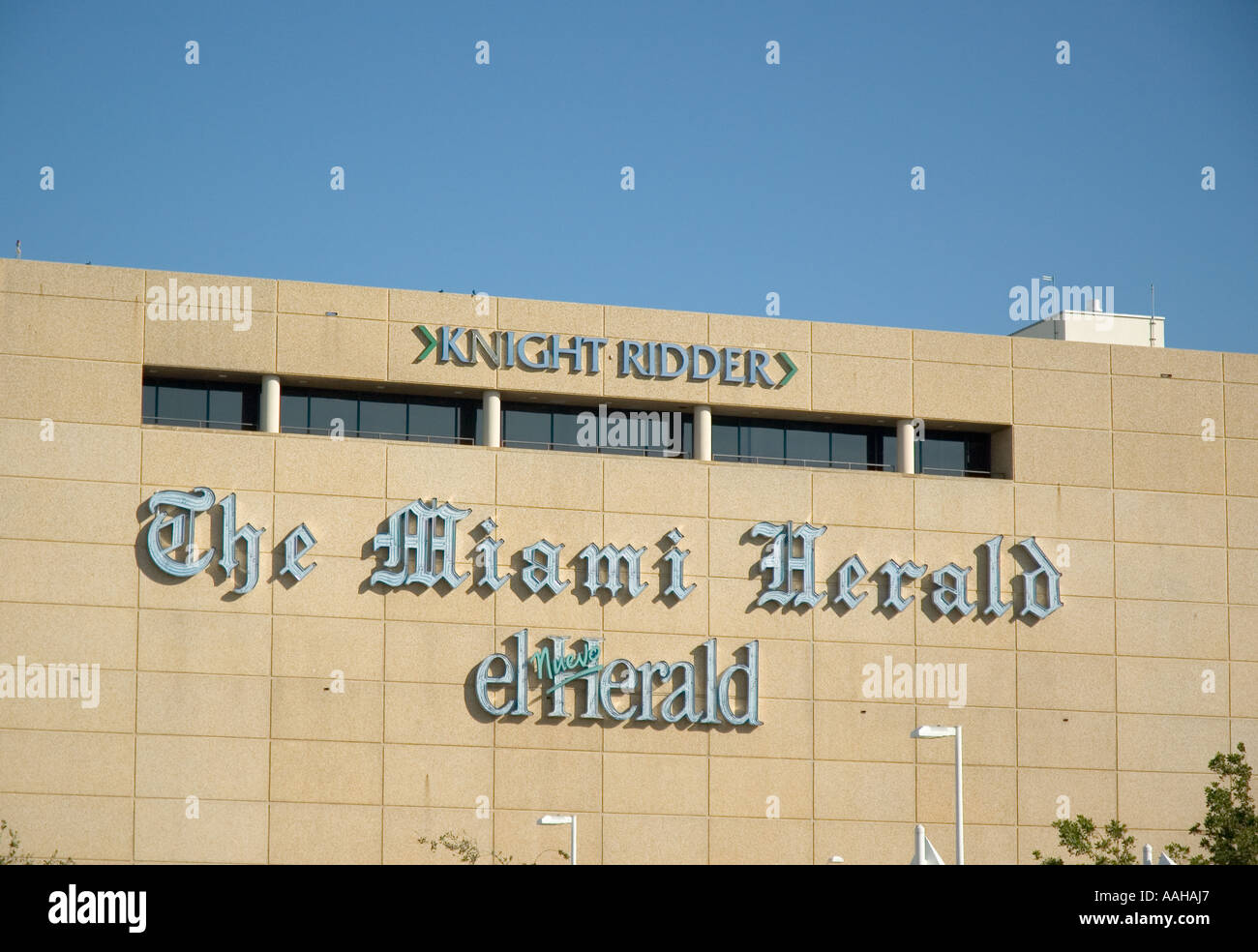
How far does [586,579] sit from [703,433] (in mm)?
5599

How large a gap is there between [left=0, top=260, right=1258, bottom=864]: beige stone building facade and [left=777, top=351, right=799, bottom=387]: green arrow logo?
0.09 m

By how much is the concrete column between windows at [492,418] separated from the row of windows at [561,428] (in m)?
0.48

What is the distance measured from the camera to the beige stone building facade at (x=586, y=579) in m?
42.1

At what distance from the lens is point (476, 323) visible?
45.6 meters

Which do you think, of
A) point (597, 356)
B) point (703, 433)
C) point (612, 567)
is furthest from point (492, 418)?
point (703, 433)

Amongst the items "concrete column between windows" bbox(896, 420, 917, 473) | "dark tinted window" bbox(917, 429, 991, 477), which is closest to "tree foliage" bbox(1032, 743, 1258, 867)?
"dark tinted window" bbox(917, 429, 991, 477)

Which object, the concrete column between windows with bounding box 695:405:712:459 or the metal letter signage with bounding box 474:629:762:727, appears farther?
the concrete column between windows with bounding box 695:405:712:459

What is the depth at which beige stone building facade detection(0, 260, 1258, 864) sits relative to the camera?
42.1 meters

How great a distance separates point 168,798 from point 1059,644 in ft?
83.3

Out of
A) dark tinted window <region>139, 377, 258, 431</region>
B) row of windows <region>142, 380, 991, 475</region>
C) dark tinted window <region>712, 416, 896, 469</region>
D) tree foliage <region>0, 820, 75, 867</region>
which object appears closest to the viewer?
tree foliage <region>0, 820, 75, 867</region>

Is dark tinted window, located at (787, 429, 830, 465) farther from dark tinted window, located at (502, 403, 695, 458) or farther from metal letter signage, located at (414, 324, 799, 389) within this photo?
dark tinted window, located at (502, 403, 695, 458)

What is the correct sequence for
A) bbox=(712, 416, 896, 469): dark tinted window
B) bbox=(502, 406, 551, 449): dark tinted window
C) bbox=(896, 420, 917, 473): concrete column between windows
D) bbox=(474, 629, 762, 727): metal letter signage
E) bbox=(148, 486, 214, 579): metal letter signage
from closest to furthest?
bbox=(148, 486, 214, 579): metal letter signage
bbox=(474, 629, 762, 727): metal letter signage
bbox=(502, 406, 551, 449): dark tinted window
bbox=(712, 416, 896, 469): dark tinted window
bbox=(896, 420, 917, 473): concrete column between windows
